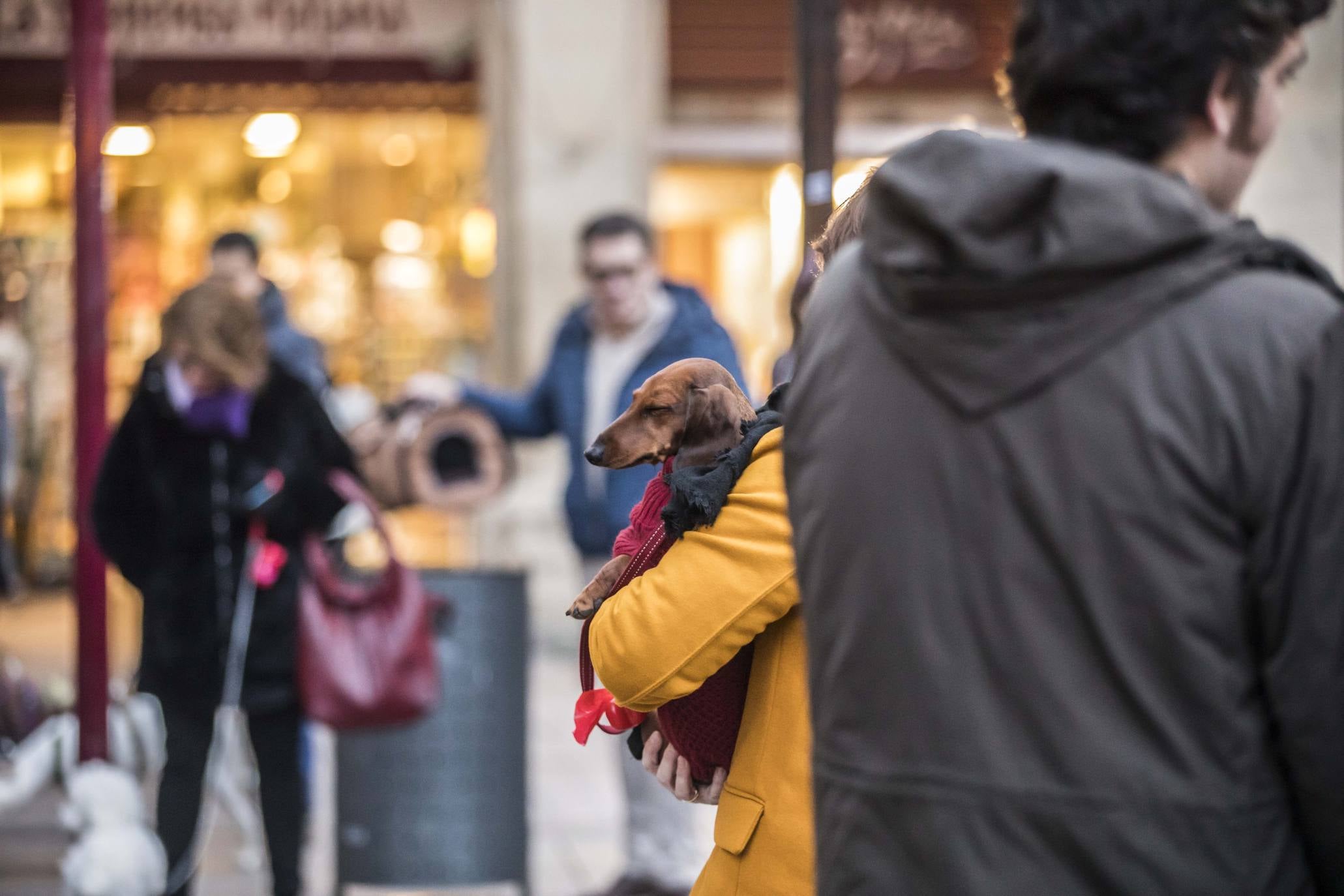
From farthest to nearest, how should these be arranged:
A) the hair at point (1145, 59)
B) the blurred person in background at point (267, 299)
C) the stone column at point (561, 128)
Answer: the stone column at point (561, 128)
the blurred person in background at point (267, 299)
the hair at point (1145, 59)

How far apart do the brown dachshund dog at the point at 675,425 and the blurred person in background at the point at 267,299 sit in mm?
4162

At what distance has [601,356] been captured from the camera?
5.41 m

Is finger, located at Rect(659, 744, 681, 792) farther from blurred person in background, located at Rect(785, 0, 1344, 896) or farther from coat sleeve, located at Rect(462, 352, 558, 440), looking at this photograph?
coat sleeve, located at Rect(462, 352, 558, 440)

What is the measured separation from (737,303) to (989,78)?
2.43 m

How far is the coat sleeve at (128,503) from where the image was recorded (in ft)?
14.5

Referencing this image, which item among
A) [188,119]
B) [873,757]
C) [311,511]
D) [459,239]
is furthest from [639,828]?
[459,239]

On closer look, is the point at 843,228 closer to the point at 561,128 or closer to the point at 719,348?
the point at 719,348

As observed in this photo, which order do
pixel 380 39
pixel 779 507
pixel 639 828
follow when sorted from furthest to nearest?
pixel 380 39
pixel 639 828
pixel 779 507

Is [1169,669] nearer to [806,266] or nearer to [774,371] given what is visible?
[806,266]

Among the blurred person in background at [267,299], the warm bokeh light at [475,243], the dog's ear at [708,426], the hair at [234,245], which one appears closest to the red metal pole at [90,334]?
the blurred person in background at [267,299]

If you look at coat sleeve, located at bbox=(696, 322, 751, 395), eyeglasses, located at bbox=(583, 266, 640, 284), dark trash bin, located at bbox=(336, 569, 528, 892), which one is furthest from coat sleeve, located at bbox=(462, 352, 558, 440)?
dark trash bin, located at bbox=(336, 569, 528, 892)

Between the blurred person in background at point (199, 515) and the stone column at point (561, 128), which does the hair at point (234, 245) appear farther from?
the stone column at point (561, 128)

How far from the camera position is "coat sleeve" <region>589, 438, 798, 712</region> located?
6.53 ft

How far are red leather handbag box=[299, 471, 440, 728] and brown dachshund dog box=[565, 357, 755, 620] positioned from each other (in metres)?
2.33
